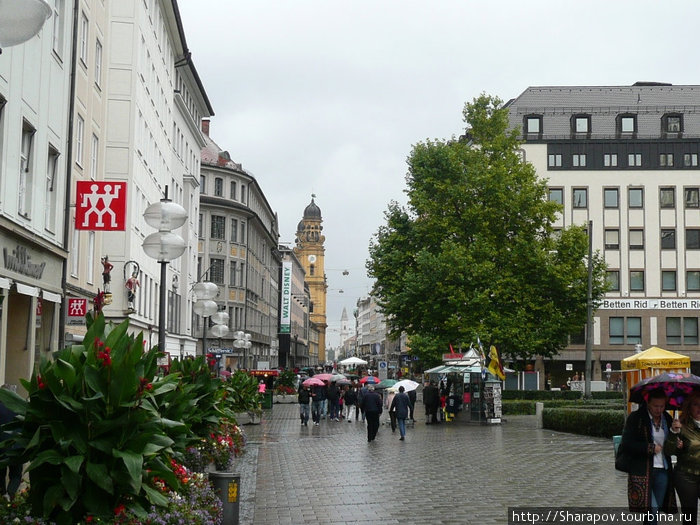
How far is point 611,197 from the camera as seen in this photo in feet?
229

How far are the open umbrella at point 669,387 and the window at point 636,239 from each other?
60344 millimetres

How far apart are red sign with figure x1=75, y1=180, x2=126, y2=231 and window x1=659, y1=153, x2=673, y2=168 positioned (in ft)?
173

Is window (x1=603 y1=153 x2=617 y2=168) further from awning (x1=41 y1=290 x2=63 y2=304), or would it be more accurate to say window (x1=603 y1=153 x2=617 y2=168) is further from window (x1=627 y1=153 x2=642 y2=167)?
awning (x1=41 y1=290 x2=63 y2=304)

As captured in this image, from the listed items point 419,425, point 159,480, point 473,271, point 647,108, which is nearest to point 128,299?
point 419,425

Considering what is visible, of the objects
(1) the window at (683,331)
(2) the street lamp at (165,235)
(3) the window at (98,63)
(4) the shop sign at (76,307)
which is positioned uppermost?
(3) the window at (98,63)

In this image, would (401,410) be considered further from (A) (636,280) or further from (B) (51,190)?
(A) (636,280)

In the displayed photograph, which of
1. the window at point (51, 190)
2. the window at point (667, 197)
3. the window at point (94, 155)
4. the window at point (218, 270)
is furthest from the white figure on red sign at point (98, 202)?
the window at point (218, 270)

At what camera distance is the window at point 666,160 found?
230ft

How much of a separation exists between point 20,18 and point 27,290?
1431 cm

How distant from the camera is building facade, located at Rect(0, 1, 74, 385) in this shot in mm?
18547

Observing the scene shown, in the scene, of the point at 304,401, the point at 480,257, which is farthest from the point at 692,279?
the point at 304,401

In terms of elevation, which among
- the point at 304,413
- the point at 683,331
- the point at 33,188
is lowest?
the point at 304,413

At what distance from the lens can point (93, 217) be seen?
25281mm

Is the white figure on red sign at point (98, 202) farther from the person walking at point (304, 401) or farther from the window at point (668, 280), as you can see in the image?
the window at point (668, 280)
